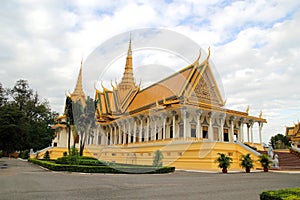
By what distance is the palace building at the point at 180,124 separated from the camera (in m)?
19.5

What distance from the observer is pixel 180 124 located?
24.7 meters

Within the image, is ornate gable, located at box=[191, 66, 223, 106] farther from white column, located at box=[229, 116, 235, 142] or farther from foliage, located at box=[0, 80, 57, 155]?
foliage, located at box=[0, 80, 57, 155]

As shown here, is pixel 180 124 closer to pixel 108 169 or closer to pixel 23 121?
pixel 108 169

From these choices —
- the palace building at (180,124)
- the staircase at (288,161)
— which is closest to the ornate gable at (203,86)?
the palace building at (180,124)

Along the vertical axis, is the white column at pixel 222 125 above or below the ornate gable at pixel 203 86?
below

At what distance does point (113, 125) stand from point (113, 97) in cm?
511

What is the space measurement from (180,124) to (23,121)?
2840 cm


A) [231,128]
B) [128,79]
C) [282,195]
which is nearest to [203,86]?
[231,128]

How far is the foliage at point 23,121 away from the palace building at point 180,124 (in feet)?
28.4

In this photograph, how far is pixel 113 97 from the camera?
37.3m

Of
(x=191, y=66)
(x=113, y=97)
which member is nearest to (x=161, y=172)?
(x=191, y=66)

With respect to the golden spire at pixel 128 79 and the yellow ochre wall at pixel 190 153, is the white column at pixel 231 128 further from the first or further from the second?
the golden spire at pixel 128 79

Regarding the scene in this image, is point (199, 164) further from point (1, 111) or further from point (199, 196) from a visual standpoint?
point (1, 111)

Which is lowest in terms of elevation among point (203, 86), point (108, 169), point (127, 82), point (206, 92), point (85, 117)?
point (108, 169)
